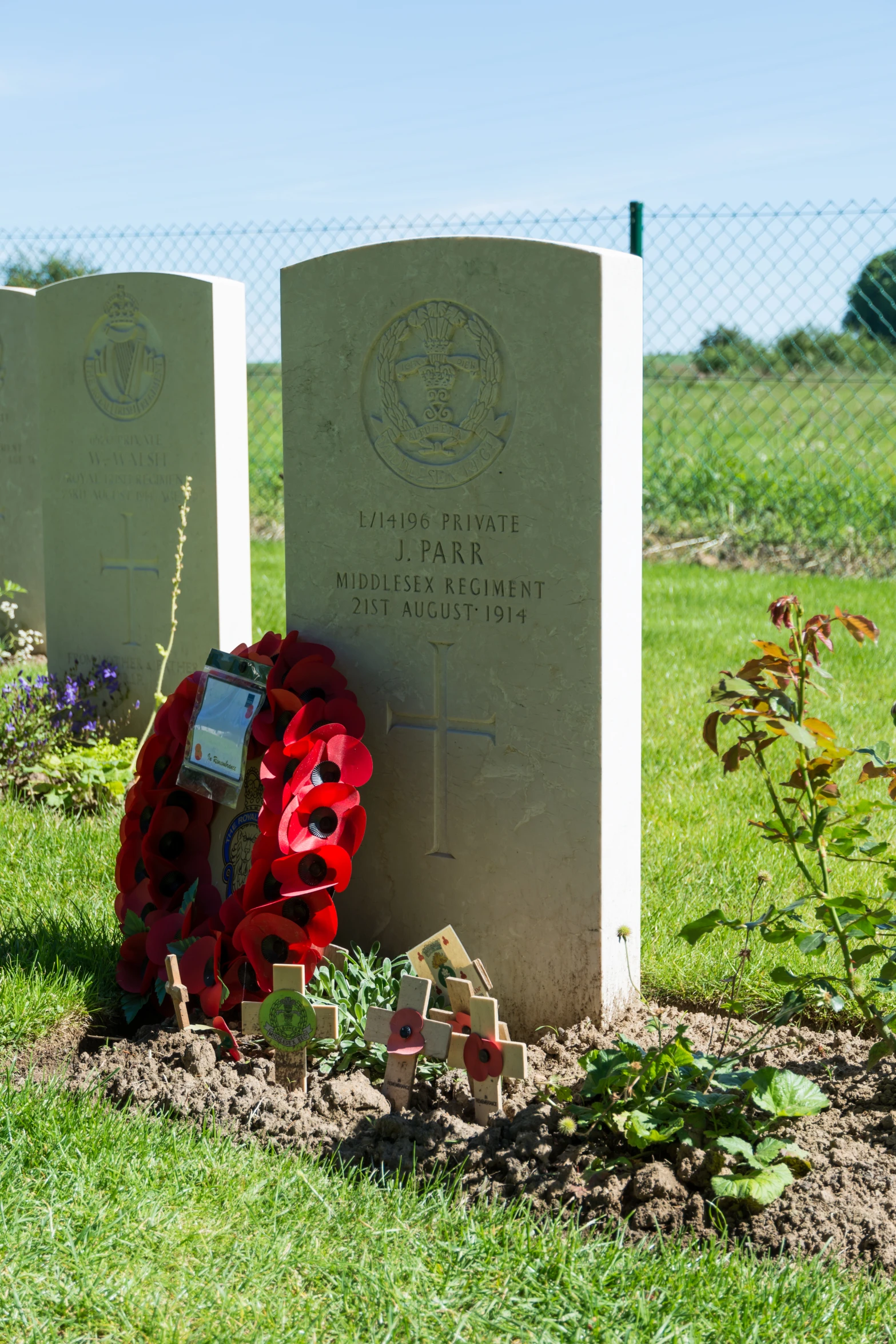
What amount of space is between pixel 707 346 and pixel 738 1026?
857 centimetres

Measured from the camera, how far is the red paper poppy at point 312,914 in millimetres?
2584

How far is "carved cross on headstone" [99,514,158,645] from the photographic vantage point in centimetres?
462

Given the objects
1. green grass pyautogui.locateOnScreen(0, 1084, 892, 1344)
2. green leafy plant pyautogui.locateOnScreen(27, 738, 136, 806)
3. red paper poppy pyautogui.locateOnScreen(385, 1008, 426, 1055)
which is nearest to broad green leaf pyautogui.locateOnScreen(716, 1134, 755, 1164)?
green grass pyautogui.locateOnScreen(0, 1084, 892, 1344)

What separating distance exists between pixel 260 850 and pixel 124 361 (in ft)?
8.37

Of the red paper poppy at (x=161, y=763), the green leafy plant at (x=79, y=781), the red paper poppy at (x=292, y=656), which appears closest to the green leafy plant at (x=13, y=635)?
the green leafy plant at (x=79, y=781)

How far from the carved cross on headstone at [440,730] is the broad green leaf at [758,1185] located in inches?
42.9

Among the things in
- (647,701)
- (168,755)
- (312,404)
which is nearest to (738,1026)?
(168,755)

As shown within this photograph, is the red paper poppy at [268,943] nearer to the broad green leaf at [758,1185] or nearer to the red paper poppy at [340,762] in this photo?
the red paper poppy at [340,762]

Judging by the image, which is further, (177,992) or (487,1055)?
(177,992)

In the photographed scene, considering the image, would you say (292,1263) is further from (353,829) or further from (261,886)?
(353,829)

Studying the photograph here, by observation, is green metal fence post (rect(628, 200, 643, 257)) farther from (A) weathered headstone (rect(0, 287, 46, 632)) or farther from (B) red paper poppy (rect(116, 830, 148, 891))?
(B) red paper poppy (rect(116, 830, 148, 891))

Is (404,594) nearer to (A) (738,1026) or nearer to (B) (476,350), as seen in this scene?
(B) (476,350)

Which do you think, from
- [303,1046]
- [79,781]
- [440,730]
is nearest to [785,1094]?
[303,1046]

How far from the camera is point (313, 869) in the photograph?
259 centimetres
